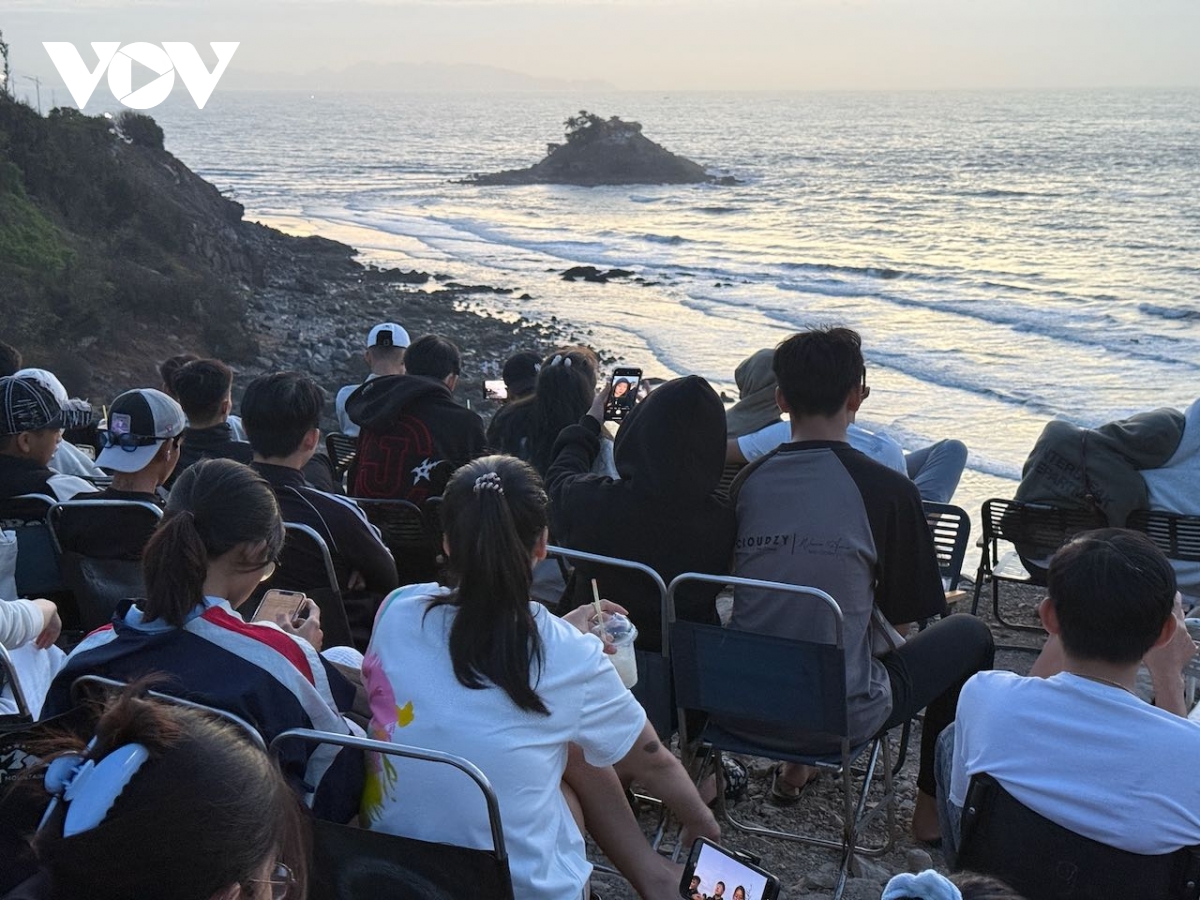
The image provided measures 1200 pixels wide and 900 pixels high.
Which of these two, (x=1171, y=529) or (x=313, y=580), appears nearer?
(x=313, y=580)

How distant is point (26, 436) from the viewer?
4.82 meters

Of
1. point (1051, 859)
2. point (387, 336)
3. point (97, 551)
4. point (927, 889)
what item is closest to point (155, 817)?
point (927, 889)

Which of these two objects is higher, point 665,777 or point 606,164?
point 665,777

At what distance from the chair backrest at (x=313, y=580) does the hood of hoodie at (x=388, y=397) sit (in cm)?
162

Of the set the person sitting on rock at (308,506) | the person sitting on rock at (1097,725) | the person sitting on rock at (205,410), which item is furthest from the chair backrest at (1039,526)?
the person sitting on rock at (205,410)

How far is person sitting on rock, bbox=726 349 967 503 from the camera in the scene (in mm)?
5270

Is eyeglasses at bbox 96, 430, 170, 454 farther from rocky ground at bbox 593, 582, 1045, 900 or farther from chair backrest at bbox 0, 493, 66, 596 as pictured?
rocky ground at bbox 593, 582, 1045, 900

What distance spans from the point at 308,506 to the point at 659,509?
50.9 inches

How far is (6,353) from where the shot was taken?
5910mm

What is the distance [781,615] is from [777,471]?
477mm

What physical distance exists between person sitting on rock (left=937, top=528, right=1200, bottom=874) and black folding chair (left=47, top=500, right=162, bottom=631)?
283cm

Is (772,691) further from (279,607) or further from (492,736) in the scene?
(279,607)

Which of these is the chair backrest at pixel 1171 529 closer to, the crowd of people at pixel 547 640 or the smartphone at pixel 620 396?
the crowd of people at pixel 547 640

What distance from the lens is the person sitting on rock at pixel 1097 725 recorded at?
264 cm
